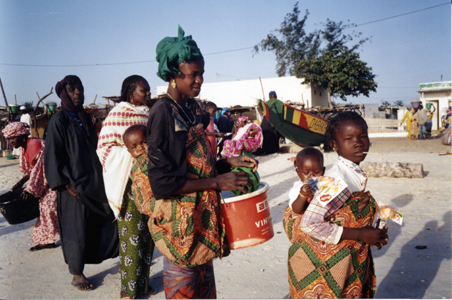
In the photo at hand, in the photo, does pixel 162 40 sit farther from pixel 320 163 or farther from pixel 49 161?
pixel 49 161

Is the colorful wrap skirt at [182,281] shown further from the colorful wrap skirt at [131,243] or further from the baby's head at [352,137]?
the colorful wrap skirt at [131,243]

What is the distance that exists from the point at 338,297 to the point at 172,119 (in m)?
1.27

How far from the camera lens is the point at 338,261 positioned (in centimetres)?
176

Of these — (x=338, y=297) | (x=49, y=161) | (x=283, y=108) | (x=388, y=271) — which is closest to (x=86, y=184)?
(x=49, y=161)

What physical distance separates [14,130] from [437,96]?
103ft

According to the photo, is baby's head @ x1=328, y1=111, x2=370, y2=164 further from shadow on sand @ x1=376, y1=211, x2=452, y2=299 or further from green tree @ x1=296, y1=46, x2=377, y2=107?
green tree @ x1=296, y1=46, x2=377, y2=107

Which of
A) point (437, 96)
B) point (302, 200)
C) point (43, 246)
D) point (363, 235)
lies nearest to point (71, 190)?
point (43, 246)

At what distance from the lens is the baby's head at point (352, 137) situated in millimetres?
1788

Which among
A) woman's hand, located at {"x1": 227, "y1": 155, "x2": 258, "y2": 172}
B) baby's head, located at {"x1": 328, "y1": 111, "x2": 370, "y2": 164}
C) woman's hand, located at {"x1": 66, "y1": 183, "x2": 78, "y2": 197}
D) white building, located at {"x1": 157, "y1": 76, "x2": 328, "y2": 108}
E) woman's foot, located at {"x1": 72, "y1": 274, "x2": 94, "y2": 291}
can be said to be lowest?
woman's foot, located at {"x1": 72, "y1": 274, "x2": 94, "y2": 291}

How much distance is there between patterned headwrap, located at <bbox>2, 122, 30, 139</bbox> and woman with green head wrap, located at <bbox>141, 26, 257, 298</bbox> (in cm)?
340

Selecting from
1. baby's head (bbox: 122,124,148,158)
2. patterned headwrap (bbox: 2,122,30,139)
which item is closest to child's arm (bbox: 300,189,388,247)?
baby's head (bbox: 122,124,148,158)

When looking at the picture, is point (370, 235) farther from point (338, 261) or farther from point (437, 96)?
point (437, 96)

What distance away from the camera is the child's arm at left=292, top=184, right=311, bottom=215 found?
5.63 ft

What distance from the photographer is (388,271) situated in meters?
3.42
